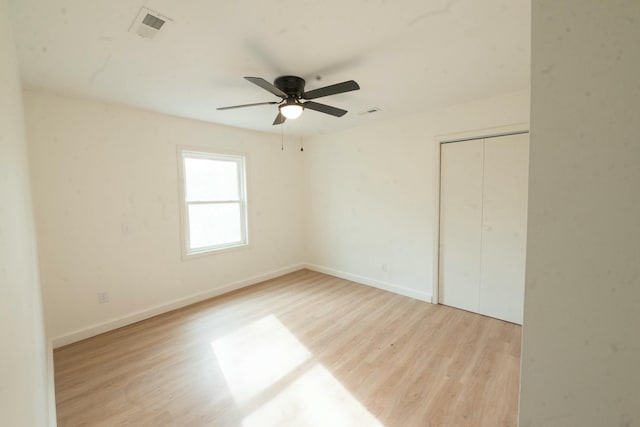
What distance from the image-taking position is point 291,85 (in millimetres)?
2158

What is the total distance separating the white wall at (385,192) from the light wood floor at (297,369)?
0.74 meters

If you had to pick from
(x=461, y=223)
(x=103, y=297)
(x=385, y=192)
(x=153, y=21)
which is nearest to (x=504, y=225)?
(x=461, y=223)

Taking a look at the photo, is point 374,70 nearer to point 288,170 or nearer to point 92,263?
point 288,170

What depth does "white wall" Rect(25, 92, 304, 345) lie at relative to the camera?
2.47m

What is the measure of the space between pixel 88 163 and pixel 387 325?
3615 millimetres

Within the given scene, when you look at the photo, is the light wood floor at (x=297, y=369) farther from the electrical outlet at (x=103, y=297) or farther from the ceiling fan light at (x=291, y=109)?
the ceiling fan light at (x=291, y=109)

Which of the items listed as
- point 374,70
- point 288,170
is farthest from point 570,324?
point 288,170

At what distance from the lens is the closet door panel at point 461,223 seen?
303cm

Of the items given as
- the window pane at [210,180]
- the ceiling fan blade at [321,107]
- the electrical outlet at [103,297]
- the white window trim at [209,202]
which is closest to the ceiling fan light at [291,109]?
the ceiling fan blade at [321,107]

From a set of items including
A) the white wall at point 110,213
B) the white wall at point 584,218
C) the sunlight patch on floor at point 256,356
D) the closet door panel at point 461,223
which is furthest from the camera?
the closet door panel at point 461,223

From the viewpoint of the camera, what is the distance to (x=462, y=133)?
3.02 metres

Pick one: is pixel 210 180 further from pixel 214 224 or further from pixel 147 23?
pixel 147 23

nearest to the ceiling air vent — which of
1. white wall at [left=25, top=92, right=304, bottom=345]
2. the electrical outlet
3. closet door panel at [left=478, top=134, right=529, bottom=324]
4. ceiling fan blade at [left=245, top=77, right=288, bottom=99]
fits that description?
ceiling fan blade at [left=245, top=77, right=288, bottom=99]

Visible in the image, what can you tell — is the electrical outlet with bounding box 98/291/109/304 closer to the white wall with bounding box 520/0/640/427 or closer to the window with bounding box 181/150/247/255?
the window with bounding box 181/150/247/255
